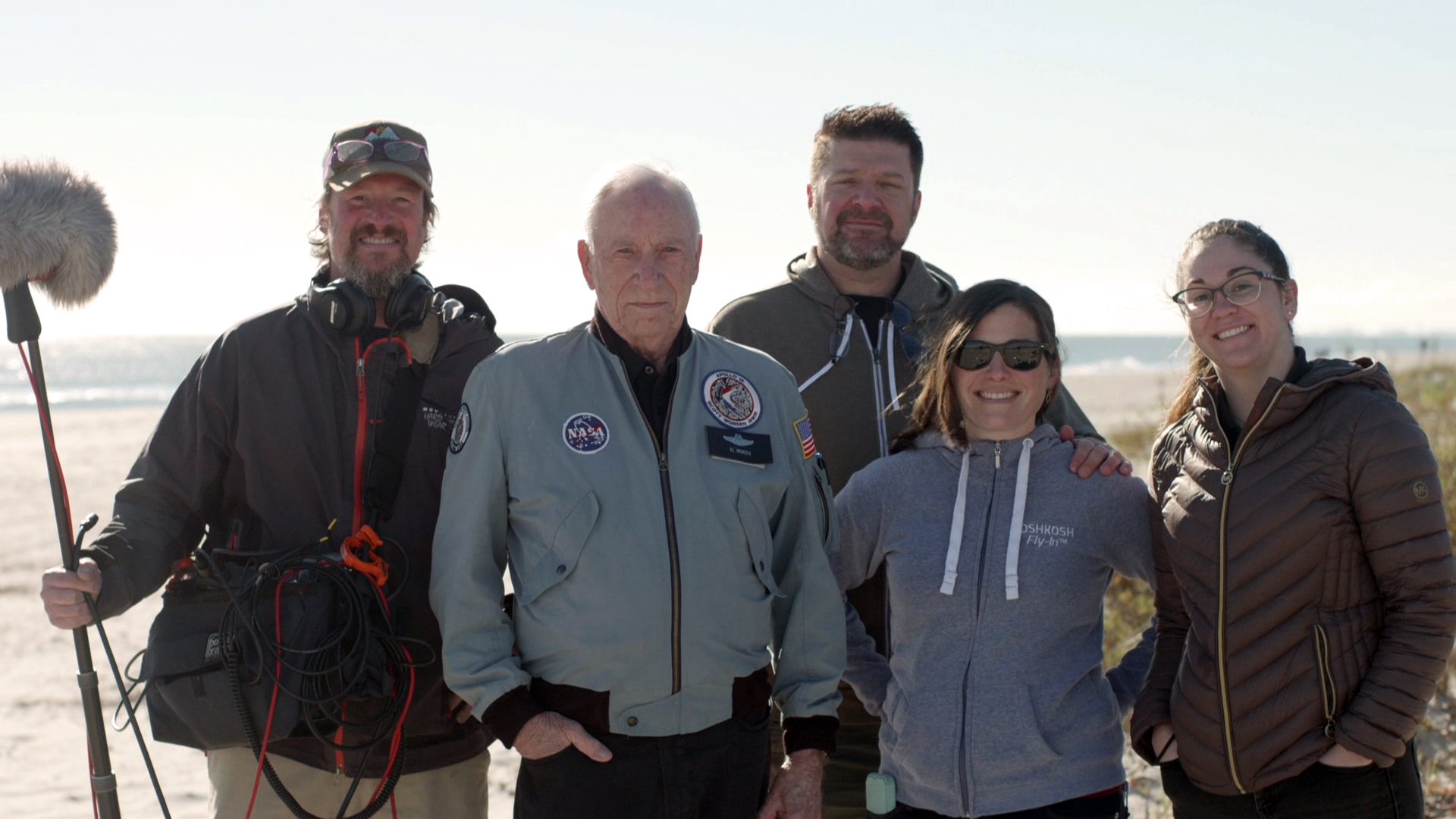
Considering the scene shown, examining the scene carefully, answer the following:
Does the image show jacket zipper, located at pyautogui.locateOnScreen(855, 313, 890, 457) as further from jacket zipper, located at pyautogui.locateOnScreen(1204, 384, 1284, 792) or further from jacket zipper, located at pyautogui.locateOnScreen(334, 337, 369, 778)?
jacket zipper, located at pyautogui.locateOnScreen(334, 337, 369, 778)

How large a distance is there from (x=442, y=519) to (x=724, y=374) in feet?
2.68

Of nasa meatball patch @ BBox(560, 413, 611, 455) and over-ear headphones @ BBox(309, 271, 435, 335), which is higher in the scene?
over-ear headphones @ BBox(309, 271, 435, 335)

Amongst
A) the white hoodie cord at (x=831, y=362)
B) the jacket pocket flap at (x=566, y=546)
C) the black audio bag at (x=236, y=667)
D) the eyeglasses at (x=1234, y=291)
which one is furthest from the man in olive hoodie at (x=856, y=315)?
the black audio bag at (x=236, y=667)

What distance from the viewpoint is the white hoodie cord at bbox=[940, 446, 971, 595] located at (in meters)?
3.01

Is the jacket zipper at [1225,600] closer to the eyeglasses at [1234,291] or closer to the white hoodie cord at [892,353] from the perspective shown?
the eyeglasses at [1234,291]

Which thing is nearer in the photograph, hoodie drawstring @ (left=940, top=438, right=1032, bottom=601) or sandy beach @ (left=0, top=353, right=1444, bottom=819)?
hoodie drawstring @ (left=940, top=438, right=1032, bottom=601)

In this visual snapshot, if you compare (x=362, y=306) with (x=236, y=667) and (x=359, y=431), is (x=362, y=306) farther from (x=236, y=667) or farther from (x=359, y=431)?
(x=236, y=667)

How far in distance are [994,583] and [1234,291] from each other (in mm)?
973

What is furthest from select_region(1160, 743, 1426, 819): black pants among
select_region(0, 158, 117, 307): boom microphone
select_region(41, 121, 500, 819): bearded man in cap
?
select_region(0, 158, 117, 307): boom microphone

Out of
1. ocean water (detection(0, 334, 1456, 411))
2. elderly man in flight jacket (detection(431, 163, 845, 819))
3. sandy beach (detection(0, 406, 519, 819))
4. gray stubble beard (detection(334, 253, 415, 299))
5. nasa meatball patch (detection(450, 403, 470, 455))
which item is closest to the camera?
elderly man in flight jacket (detection(431, 163, 845, 819))

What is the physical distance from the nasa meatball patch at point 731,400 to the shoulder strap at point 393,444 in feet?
3.02

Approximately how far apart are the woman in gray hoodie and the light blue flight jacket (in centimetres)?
43

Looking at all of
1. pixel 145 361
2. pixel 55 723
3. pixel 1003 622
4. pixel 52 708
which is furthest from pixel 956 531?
pixel 145 361

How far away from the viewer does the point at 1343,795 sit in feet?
8.86
